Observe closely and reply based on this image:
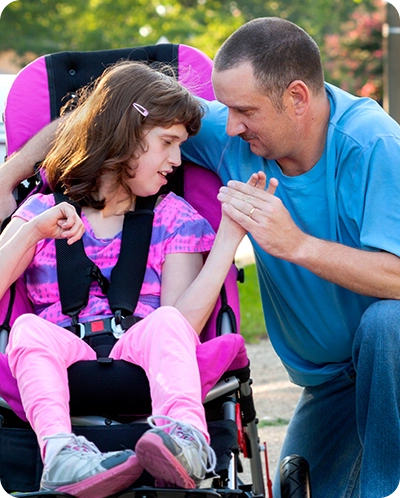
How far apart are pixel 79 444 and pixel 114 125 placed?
1232 millimetres

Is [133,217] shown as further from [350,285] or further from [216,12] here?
[216,12]

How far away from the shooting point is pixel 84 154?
3.04 meters

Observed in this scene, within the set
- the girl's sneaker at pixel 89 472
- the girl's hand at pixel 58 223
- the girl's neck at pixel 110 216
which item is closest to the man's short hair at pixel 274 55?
the girl's neck at pixel 110 216

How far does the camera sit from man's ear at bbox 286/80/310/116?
114 inches

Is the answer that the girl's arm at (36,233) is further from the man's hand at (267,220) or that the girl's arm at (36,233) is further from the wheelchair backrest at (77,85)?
the wheelchair backrest at (77,85)

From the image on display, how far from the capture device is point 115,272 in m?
2.87

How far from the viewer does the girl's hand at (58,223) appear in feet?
8.96

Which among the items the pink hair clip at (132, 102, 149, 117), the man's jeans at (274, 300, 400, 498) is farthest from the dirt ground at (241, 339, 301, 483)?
the pink hair clip at (132, 102, 149, 117)

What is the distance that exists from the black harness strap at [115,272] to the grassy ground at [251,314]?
3.32 meters

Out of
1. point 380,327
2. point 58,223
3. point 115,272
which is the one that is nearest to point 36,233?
point 58,223

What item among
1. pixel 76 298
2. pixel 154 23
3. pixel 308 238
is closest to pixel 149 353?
pixel 76 298

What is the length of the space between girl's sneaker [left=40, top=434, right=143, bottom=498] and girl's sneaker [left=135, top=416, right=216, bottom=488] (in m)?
0.05

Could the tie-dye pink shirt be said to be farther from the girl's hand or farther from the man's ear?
the man's ear

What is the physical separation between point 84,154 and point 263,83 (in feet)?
2.21
